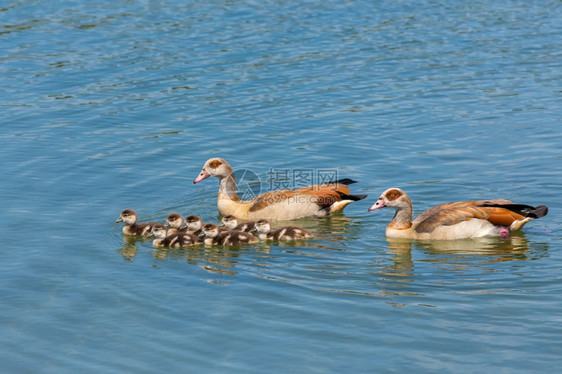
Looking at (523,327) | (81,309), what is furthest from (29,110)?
(523,327)

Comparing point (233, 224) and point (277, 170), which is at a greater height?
point (277, 170)

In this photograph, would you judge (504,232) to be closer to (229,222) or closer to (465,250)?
(465,250)

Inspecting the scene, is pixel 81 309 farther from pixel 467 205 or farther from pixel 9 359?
pixel 467 205

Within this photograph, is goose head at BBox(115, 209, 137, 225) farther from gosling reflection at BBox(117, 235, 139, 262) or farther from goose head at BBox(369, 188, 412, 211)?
goose head at BBox(369, 188, 412, 211)

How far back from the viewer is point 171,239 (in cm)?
1248

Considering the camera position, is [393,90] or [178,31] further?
[178,31]

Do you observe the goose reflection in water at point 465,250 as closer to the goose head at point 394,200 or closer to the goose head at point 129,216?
the goose head at point 394,200

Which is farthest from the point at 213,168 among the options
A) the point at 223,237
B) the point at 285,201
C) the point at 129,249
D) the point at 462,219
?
the point at 462,219

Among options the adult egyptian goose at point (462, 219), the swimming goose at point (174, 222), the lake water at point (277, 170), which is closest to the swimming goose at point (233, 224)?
the swimming goose at point (174, 222)

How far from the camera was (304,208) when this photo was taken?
1419 centimetres

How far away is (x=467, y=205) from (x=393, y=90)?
24.8 feet

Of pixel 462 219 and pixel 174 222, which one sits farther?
pixel 174 222

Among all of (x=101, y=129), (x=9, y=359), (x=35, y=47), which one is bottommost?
(x=9, y=359)

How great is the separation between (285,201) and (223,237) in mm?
1945
